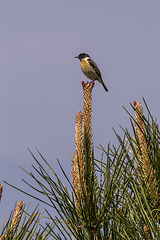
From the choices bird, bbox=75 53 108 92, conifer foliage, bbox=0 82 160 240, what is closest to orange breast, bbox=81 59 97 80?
bird, bbox=75 53 108 92

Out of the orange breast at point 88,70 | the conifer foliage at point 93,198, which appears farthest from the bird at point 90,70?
the conifer foliage at point 93,198

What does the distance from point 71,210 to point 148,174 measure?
0.60 meters

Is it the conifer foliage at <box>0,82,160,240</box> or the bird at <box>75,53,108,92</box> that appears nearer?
the conifer foliage at <box>0,82,160,240</box>

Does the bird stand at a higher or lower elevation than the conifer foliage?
higher

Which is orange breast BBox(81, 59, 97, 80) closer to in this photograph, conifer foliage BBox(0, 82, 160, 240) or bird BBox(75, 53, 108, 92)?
bird BBox(75, 53, 108, 92)

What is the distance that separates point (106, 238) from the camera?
225 centimetres

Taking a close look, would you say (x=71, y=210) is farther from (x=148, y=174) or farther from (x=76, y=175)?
(x=148, y=174)

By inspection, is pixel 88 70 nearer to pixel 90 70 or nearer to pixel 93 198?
pixel 90 70

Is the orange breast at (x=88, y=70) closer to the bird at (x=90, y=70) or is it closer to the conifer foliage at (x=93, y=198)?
the bird at (x=90, y=70)

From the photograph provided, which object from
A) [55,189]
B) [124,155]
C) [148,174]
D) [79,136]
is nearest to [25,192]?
[55,189]

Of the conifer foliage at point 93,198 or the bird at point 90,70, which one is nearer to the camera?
the conifer foliage at point 93,198

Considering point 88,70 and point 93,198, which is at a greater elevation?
point 88,70

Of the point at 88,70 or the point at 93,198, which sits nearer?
the point at 93,198

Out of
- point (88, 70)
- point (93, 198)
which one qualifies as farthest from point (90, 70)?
point (93, 198)
